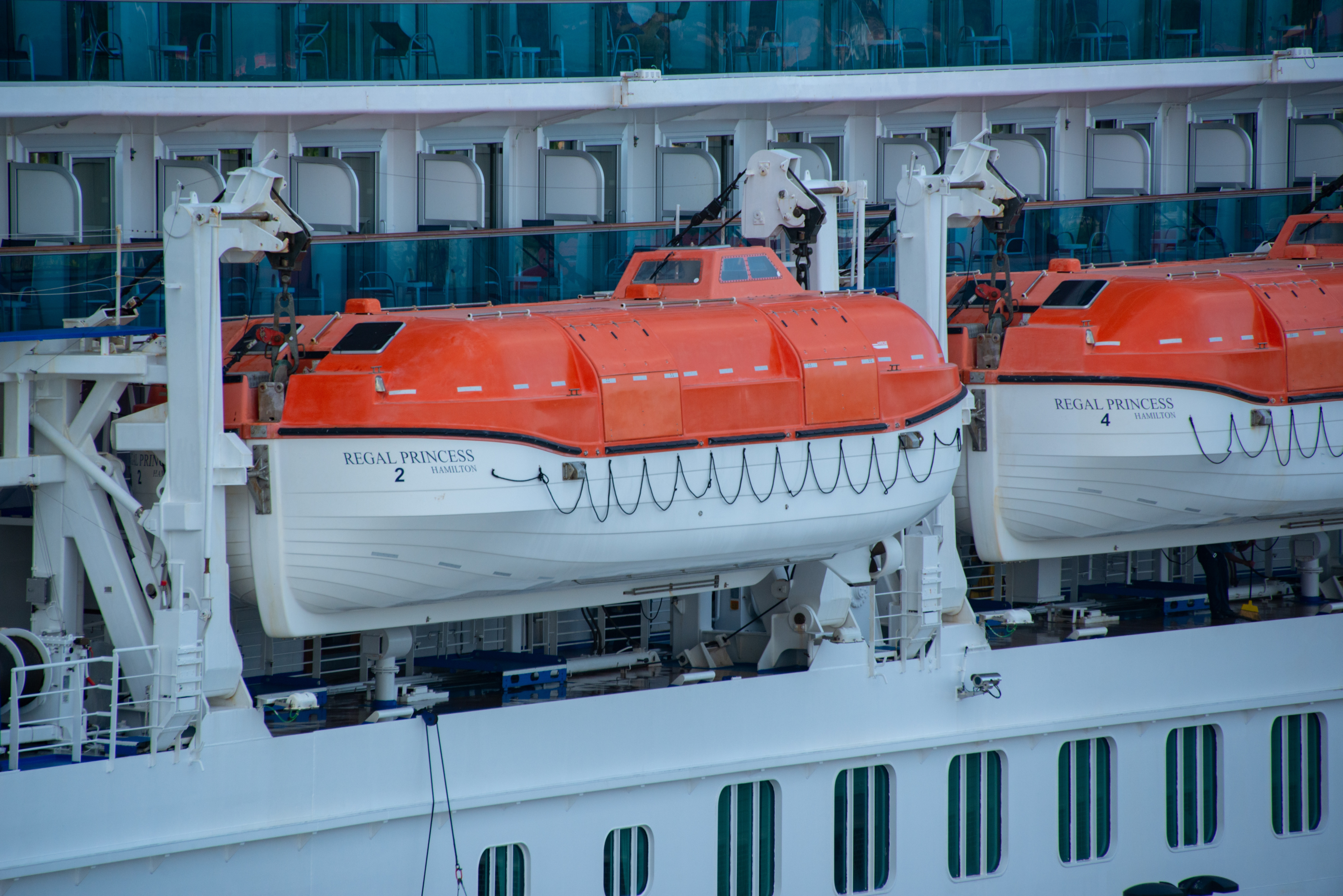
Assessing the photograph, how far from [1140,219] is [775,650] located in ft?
21.1

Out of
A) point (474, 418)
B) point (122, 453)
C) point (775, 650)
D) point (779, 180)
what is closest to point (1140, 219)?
point (779, 180)

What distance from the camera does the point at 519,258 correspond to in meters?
15.3

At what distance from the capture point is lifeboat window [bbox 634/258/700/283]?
1446cm

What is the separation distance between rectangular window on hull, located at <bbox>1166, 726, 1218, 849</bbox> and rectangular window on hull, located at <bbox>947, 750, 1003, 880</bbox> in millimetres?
1830

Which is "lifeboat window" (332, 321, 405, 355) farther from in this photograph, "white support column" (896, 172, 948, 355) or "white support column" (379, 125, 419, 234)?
"white support column" (896, 172, 948, 355)

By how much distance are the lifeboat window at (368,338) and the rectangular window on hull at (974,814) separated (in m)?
5.97

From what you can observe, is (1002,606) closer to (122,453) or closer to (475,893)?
(475,893)

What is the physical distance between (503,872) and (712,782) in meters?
1.77

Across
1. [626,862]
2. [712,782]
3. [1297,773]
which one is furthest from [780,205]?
[1297,773]

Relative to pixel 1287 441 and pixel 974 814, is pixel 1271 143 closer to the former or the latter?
pixel 1287 441

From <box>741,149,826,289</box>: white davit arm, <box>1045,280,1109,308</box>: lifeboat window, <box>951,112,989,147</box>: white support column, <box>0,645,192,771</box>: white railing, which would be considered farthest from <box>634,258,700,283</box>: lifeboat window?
<box>951,112,989,147</box>: white support column

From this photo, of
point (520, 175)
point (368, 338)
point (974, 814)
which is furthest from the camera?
point (520, 175)

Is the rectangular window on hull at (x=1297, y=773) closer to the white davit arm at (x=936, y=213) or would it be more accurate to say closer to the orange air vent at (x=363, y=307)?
the white davit arm at (x=936, y=213)

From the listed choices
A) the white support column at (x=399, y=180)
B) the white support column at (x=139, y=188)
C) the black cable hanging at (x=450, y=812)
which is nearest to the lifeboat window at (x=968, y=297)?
the white support column at (x=399, y=180)
